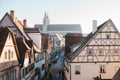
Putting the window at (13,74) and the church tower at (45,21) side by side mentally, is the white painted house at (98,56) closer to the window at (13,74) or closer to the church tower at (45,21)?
the window at (13,74)

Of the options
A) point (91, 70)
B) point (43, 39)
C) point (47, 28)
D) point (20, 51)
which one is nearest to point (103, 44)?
point (91, 70)

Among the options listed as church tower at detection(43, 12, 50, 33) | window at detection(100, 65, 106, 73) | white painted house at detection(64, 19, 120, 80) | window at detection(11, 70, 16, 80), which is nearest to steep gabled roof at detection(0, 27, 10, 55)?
window at detection(11, 70, 16, 80)

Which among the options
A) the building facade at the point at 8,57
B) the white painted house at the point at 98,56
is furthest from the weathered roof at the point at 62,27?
the building facade at the point at 8,57

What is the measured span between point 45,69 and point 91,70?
21838 millimetres

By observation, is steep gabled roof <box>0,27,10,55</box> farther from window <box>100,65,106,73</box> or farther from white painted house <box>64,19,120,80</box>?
window <box>100,65,106,73</box>

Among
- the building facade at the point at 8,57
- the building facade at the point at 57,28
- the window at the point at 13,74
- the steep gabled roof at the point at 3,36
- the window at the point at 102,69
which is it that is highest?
the building facade at the point at 57,28

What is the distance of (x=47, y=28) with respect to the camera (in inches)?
7165

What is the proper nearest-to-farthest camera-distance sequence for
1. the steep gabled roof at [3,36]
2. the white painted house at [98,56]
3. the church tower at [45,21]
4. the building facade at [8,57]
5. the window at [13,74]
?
the building facade at [8,57]
the steep gabled roof at [3,36]
the window at [13,74]
the white painted house at [98,56]
the church tower at [45,21]

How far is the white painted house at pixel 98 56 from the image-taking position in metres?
34.8

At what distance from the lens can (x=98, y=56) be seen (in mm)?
35438

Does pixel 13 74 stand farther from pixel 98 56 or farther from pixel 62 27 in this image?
pixel 62 27

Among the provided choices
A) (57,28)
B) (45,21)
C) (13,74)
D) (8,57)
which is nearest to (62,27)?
(57,28)

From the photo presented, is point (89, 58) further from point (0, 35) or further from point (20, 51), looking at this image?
point (0, 35)

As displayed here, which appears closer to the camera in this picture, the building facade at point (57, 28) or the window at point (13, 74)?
the window at point (13, 74)
